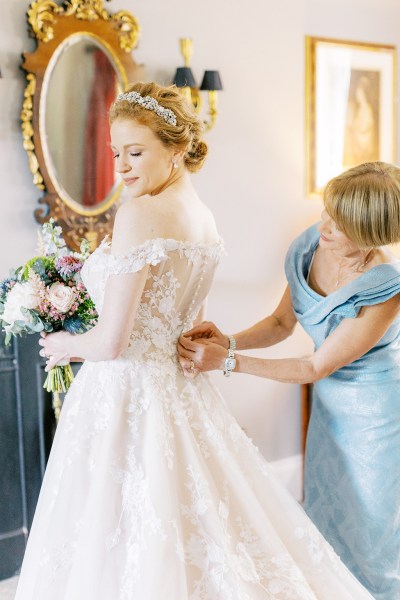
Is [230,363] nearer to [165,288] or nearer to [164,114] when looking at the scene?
[165,288]

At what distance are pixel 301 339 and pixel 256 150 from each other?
1036 millimetres

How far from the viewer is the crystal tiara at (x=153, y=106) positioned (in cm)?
168

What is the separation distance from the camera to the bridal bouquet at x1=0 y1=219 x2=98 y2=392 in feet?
5.86

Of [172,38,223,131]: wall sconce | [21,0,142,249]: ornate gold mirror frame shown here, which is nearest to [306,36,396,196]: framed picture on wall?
[172,38,223,131]: wall sconce

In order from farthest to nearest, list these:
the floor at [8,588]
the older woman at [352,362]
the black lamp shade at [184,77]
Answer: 1. the black lamp shade at [184,77]
2. the floor at [8,588]
3. the older woman at [352,362]

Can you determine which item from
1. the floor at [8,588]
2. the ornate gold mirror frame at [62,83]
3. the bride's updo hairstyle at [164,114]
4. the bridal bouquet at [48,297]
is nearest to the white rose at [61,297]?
the bridal bouquet at [48,297]

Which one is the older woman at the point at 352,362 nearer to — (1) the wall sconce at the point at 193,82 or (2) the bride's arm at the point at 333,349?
(2) the bride's arm at the point at 333,349

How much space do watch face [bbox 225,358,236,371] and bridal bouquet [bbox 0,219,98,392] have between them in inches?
15.7

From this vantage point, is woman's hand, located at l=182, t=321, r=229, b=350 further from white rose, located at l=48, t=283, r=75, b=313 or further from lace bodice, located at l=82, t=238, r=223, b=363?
white rose, located at l=48, t=283, r=75, b=313

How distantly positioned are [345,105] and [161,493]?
103 inches

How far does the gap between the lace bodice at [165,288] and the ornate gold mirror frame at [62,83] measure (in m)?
0.98

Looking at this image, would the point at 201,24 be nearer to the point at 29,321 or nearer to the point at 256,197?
the point at 256,197

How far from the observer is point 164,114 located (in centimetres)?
169

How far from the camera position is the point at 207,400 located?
1823mm
